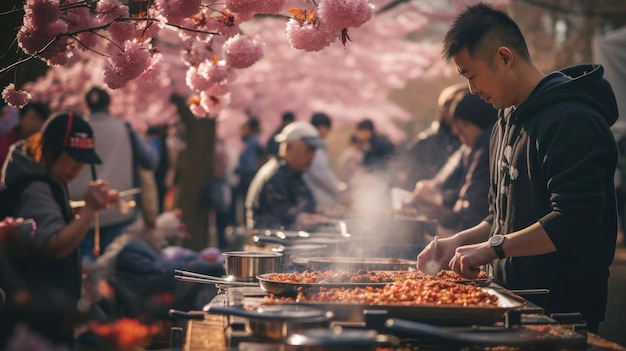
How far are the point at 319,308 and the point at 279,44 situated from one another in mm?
20936

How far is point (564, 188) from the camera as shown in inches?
162

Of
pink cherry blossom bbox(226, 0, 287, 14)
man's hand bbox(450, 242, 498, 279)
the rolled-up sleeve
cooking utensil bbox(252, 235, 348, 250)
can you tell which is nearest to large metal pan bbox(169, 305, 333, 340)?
man's hand bbox(450, 242, 498, 279)

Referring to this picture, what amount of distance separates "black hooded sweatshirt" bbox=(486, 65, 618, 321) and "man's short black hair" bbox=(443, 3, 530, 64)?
0.94 feet

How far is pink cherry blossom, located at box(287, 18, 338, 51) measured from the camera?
5.12 metres

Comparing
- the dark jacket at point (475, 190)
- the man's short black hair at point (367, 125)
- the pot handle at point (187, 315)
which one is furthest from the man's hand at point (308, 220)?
the man's short black hair at point (367, 125)

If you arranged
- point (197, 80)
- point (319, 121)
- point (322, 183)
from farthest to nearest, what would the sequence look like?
point (319, 121), point (322, 183), point (197, 80)

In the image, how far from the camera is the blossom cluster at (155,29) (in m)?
4.57

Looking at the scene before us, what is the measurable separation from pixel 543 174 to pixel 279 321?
6.01 ft

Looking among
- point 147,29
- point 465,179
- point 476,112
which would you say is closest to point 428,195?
point 465,179

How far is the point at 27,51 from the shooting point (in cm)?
457

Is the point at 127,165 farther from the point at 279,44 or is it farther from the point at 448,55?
the point at 279,44

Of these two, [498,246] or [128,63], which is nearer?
[498,246]

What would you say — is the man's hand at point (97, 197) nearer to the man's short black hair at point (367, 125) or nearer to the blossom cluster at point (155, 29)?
the blossom cluster at point (155, 29)

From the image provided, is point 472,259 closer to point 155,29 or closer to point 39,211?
point 155,29
